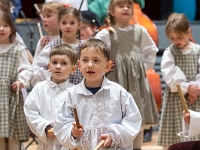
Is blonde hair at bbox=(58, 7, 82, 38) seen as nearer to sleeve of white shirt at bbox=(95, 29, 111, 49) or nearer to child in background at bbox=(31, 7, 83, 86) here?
child in background at bbox=(31, 7, 83, 86)

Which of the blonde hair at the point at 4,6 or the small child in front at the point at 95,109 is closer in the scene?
the small child in front at the point at 95,109

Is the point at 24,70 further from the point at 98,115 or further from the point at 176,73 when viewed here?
the point at 98,115

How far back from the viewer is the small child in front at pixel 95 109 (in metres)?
3.51

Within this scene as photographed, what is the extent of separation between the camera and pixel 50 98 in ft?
13.3

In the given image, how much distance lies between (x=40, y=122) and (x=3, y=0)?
152 centimetres

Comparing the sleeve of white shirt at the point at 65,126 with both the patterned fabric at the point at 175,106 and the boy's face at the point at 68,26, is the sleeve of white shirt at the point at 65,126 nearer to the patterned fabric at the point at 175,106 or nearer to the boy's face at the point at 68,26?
the boy's face at the point at 68,26

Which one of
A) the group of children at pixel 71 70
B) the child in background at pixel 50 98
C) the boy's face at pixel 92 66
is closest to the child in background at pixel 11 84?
the group of children at pixel 71 70

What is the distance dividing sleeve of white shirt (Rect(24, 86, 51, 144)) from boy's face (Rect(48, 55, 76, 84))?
0.49ft

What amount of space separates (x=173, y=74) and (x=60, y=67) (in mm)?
1088

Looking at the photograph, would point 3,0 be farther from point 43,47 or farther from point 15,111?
point 15,111

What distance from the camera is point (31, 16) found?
8.33 meters

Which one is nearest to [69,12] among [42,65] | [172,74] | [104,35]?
[104,35]

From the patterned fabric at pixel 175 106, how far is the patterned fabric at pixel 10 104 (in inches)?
41.2

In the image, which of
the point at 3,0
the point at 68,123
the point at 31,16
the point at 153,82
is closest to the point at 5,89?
the point at 3,0
